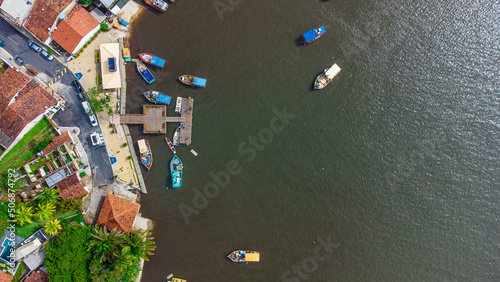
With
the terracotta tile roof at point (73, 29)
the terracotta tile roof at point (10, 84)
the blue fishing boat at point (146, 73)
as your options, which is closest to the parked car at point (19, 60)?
the terracotta tile roof at point (10, 84)

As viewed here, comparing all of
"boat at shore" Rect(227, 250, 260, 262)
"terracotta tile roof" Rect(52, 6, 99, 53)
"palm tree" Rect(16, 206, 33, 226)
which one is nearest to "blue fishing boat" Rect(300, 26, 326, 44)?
"terracotta tile roof" Rect(52, 6, 99, 53)

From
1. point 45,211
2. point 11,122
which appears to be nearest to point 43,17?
point 11,122

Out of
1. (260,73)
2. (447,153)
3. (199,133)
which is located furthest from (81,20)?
(447,153)

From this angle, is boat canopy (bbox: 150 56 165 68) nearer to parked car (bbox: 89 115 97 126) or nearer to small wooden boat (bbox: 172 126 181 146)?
small wooden boat (bbox: 172 126 181 146)

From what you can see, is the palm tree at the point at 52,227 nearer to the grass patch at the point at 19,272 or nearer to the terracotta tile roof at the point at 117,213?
the terracotta tile roof at the point at 117,213

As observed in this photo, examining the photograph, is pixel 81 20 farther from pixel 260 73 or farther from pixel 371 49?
pixel 371 49
